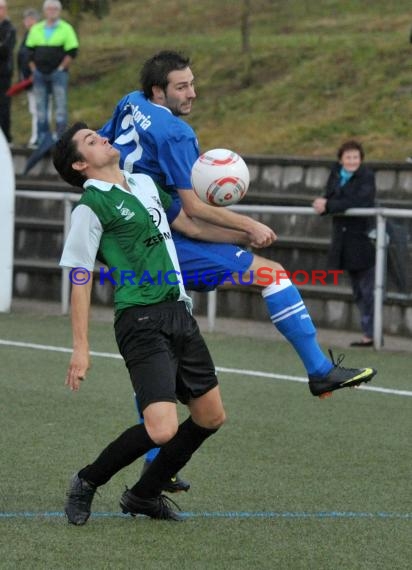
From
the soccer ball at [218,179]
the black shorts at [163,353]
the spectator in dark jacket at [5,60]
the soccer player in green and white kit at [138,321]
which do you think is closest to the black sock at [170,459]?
the soccer player in green and white kit at [138,321]

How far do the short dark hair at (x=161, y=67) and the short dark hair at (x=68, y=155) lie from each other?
65 centimetres

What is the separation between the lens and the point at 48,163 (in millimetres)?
17156

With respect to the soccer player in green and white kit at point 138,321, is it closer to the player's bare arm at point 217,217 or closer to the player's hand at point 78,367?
the player's hand at point 78,367

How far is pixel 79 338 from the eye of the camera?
19.3ft

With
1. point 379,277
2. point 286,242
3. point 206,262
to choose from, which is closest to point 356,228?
point 379,277

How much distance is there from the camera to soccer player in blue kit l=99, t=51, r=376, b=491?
663 cm

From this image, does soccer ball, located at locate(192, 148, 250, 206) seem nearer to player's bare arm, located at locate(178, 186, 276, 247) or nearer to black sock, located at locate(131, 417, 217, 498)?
player's bare arm, located at locate(178, 186, 276, 247)

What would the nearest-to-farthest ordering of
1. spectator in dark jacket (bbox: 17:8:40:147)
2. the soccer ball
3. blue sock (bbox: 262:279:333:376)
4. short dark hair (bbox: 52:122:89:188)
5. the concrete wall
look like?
1. short dark hair (bbox: 52:122:89:188)
2. the soccer ball
3. blue sock (bbox: 262:279:333:376)
4. the concrete wall
5. spectator in dark jacket (bbox: 17:8:40:147)

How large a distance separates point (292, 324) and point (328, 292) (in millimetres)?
6600

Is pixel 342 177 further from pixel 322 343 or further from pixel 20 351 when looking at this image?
pixel 20 351

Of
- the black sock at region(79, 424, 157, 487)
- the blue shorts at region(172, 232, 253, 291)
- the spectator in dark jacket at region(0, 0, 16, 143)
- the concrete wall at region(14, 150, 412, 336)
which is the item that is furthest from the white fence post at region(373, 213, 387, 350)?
the spectator in dark jacket at region(0, 0, 16, 143)

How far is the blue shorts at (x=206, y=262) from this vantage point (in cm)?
667

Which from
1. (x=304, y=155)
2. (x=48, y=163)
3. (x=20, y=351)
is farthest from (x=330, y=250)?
(x=48, y=163)

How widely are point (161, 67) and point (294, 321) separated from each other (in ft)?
4.40
